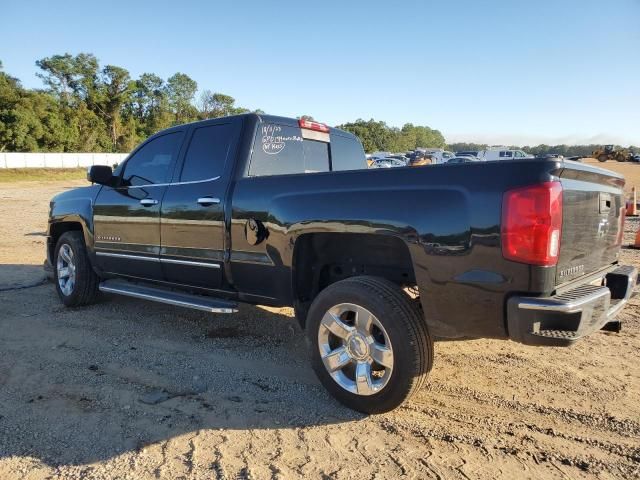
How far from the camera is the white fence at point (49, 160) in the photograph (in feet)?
146

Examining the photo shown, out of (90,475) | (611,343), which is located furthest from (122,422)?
(611,343)

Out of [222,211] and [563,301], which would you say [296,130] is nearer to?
[222,211]

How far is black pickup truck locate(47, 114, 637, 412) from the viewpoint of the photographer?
2.65 metres

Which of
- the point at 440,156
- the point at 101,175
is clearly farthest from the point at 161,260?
the point at 440,156

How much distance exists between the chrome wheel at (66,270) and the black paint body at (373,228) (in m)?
0.98

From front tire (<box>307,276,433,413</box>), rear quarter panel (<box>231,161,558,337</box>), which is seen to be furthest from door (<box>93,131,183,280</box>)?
front tire (<box>307,276,433,413</box>)

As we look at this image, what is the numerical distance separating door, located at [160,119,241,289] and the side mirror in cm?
98

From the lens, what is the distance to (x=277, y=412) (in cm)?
327

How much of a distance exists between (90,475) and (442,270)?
2143 mm

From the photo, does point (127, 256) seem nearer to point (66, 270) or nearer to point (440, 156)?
point (66, 270)

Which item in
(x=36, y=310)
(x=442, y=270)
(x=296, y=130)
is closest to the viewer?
(x=442, y=270)

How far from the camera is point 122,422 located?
3141 millimetres

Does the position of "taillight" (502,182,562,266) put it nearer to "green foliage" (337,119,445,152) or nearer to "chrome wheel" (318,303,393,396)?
"chrome wheel" (318,303,393,396)

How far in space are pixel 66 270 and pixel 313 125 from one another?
3323mm
